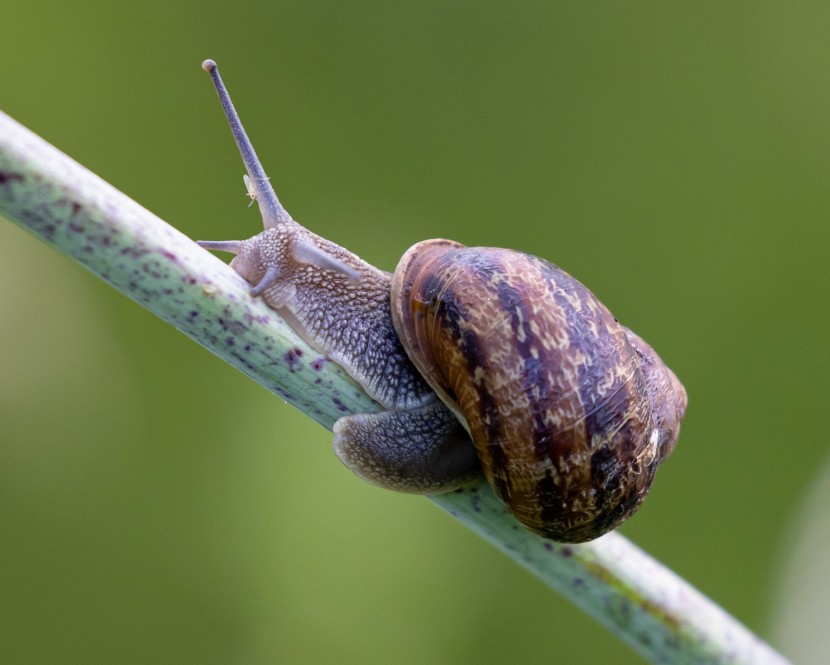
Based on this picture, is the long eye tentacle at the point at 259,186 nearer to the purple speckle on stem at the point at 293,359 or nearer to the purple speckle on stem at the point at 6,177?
the purple speckle on stem at the point at 293,359

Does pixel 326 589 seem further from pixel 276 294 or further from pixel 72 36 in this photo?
pixel 72 36

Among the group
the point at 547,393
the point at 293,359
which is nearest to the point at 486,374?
the point at 547,393

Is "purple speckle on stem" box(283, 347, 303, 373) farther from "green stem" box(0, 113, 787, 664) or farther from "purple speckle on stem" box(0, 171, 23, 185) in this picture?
"purple speckle on stem" box(0, 171, 23, 185)

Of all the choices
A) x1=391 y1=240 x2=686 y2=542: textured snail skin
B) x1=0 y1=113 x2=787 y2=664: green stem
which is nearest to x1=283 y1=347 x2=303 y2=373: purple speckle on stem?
x1=0 y1=113 x2=787 y2=664: green stem

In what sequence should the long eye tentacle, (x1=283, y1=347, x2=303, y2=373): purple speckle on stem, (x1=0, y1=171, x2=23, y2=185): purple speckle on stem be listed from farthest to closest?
the long eye tentacle, (x1=283, y1=347, x2=303, y2=373): purple speckle on stem, (x1=0, y1=171, x2=23, y2=185): purple speckle on stem

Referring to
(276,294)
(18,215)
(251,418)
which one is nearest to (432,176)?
(251,418)

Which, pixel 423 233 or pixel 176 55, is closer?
pixel 176 55

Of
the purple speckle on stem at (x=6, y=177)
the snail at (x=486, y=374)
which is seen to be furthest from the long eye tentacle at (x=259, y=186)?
the purple speckle on stem at (x=6, y=177)
